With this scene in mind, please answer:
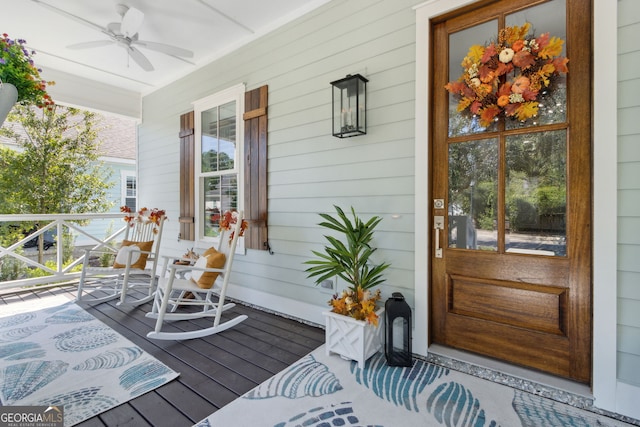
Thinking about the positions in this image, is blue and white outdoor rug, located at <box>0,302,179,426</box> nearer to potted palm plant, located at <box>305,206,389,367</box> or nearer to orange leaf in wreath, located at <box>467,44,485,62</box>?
potted palm plant, located at <box>305,206,389,367</box>

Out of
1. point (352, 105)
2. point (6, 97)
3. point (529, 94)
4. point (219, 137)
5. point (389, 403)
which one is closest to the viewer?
point (6, 97)

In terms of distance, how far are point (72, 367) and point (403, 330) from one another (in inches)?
94.6

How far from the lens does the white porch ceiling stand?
9.88ft

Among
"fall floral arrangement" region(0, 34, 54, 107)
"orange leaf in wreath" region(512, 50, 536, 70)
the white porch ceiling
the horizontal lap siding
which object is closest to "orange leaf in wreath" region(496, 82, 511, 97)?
"orange leaf in wreath" region(512, 50, 536, 70)

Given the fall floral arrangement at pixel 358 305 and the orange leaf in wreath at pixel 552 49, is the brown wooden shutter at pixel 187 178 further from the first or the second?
the orange leaf in wreath at pixel 552 49

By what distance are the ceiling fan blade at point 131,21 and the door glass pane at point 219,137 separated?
3.81ft

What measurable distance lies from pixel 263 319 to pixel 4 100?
99.6 inches

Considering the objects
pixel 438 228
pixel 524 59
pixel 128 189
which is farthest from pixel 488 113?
pixel 128 189

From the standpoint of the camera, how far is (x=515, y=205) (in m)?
2.06

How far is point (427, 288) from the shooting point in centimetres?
230

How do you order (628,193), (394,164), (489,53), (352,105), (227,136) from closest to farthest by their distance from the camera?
(628,193)
(489,53)
(394,164)
(352,105)
(227,136)

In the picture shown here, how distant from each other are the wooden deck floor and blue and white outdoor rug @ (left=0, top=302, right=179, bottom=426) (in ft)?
0.31

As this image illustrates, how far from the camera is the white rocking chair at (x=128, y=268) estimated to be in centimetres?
351

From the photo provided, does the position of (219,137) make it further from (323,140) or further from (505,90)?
(505,90)
